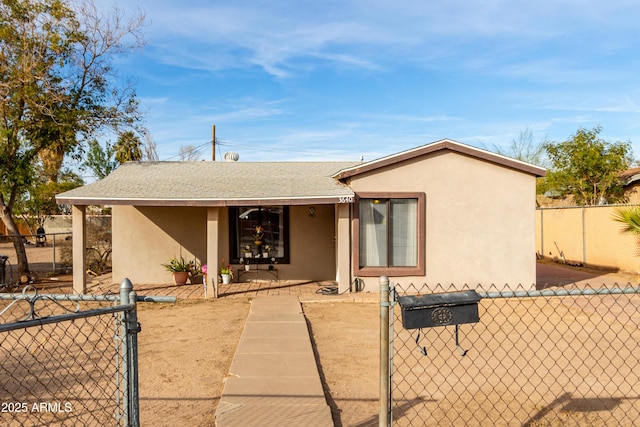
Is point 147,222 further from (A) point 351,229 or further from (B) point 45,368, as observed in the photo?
(B) point 45,368

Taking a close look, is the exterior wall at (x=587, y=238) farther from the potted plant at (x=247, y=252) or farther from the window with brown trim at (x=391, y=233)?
the potted plant at (x=247, y=252)

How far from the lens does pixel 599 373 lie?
6.42 m

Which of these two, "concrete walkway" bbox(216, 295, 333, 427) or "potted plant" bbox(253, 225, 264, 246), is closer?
"concrete walkway" bbox(216, 295, 333, 427)

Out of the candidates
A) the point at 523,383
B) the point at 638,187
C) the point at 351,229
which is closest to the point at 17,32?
the point at 351,229

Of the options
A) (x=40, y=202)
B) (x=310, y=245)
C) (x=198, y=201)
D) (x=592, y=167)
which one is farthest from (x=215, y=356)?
(x=40, y=202)

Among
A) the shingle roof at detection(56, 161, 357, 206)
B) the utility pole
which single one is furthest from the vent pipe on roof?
the utility pole

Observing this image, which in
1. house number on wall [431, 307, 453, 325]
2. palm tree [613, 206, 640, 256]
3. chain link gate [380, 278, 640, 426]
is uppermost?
palm tree [613, 206, 640, 256]

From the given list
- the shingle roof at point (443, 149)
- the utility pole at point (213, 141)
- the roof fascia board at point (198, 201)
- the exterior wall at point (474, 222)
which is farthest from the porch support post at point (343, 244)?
the utility pole at point (213, 141)

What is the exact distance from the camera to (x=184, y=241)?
14375mm

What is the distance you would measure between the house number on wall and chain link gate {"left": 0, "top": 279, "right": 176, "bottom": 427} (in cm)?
172

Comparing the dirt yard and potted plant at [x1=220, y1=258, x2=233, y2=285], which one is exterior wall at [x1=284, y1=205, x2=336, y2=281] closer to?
potted plant at [x1=220, y1=258, x2=233, y2=285]

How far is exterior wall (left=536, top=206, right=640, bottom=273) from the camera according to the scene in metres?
16.4

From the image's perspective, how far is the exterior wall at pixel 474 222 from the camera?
12570mm

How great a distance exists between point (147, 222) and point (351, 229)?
5966mm
